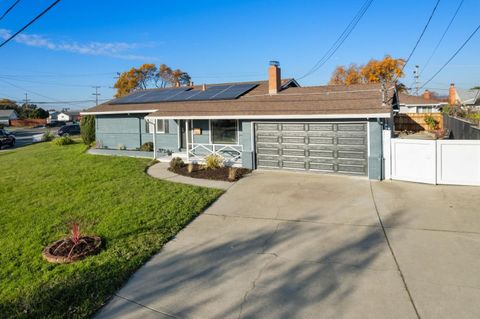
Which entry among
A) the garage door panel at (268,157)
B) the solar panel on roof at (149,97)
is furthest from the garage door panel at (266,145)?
the solar panel on roof at (149,97)

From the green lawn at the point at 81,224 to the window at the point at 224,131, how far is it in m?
3.76

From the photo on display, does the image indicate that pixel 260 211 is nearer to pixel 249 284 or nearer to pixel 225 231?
pixel 225 231

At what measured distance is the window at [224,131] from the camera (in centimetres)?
1622

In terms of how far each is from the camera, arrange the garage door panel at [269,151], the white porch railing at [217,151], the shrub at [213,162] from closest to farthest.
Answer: the garage door panel at [269,151], the shrub at [213,162], the white porch railing at [217,151]

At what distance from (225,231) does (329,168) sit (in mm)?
6636

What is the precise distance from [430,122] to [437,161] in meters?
15.6

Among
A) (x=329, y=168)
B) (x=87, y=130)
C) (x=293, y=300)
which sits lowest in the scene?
(x=293, y=300)

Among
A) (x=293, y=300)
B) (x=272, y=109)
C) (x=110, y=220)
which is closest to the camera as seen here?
(x=293, y=300)

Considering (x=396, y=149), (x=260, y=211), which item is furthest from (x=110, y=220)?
(x=396, y=149)

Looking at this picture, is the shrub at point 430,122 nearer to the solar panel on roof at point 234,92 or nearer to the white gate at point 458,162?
the solar panel on roof at point 234,92

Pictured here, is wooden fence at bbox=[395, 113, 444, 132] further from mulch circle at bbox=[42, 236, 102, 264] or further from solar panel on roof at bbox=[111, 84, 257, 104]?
mulch circle at bbox=[42, 236, 102, 264]

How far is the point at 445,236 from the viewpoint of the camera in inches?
278

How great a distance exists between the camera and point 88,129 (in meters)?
23.3

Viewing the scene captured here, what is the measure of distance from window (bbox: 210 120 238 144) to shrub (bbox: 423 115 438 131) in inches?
640
